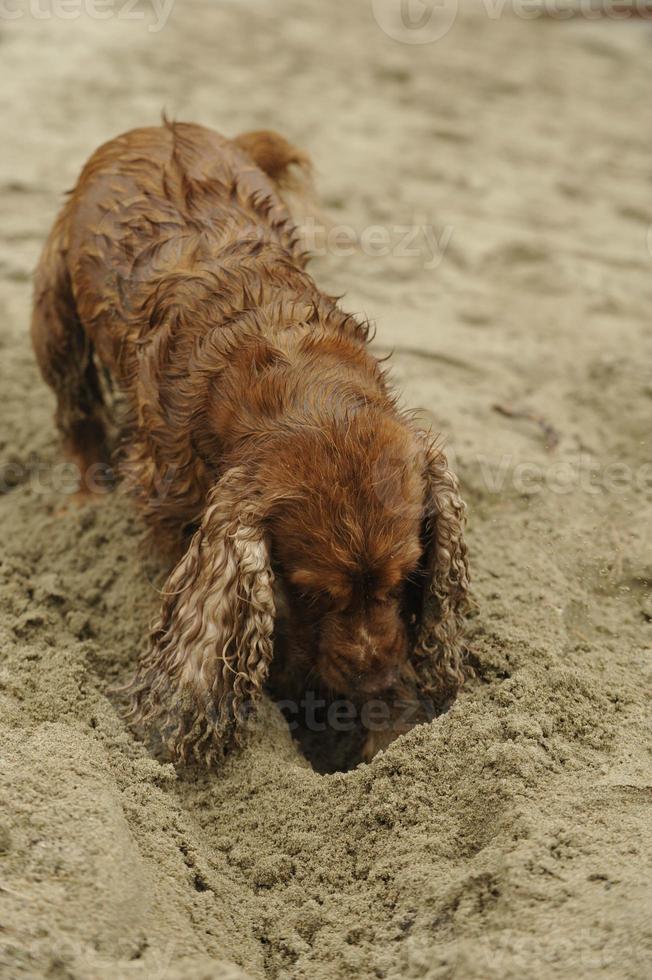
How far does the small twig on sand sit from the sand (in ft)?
0.04

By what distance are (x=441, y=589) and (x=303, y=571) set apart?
526 millimetres

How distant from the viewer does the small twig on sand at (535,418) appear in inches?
189

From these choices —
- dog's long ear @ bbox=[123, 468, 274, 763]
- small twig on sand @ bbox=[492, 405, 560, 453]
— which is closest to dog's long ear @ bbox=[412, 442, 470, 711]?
dog's long ear @ bbox=[123, 468, 274, 763]

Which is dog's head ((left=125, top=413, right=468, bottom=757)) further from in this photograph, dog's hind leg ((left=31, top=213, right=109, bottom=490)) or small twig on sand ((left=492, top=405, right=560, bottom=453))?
dog's hind leg ((left=31, top=213, right=109, bottom=490))

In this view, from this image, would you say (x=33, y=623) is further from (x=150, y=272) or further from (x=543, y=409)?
(x=543, y=409)

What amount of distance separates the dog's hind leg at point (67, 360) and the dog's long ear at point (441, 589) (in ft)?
6.10

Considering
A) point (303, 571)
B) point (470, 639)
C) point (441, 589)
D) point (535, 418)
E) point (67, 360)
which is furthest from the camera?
point (535, 418)

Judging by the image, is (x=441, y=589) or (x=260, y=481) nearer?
(x=260, y=481)

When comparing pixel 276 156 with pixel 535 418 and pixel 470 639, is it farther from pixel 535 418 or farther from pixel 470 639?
pixel 470 639

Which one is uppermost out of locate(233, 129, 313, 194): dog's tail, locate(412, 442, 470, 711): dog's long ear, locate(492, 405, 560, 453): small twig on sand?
locate(233, 129, 313, 194): dog's tail

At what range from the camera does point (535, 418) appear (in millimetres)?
4941

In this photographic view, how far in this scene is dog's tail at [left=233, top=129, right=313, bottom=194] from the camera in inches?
186

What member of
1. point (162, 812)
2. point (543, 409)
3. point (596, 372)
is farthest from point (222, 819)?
point (596, 372)

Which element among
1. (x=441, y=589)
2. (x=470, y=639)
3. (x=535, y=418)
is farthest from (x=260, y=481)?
(x=535, y=418)
